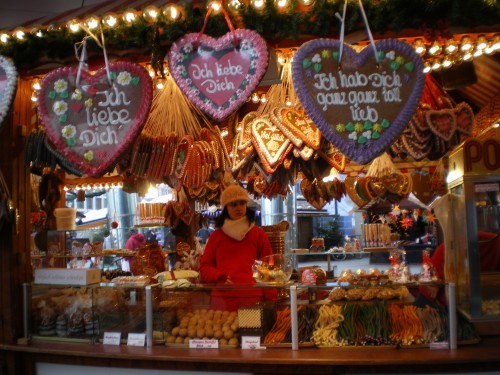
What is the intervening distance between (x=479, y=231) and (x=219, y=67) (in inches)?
89.7

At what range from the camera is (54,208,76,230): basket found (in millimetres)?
7680

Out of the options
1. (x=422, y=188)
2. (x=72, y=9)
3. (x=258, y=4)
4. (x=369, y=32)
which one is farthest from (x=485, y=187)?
(x=72, y=9)

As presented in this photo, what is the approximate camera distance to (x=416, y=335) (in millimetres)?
3449

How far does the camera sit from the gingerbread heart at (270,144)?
390 centimetres

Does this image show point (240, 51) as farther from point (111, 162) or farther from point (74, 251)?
point (74, 251)

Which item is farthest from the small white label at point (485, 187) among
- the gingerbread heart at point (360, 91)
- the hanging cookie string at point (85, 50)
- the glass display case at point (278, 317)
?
the hanging cookie string at point (85, 50)

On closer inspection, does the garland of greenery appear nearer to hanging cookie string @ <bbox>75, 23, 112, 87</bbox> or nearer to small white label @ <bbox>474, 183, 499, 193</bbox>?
hanging cookie string @ <bbox>75, 23, 112, 87</bbox>

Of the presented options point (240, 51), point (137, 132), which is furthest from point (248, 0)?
point (137, 132)

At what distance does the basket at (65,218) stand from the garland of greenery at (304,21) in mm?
4313

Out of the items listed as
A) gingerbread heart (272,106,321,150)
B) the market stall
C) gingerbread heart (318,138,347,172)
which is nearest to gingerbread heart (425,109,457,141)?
the market stall

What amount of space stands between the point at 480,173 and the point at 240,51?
2009mm

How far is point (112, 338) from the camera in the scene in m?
3.80

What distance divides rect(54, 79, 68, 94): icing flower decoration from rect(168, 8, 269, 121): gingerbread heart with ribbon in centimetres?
69

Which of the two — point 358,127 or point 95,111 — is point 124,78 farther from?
point 358,127
